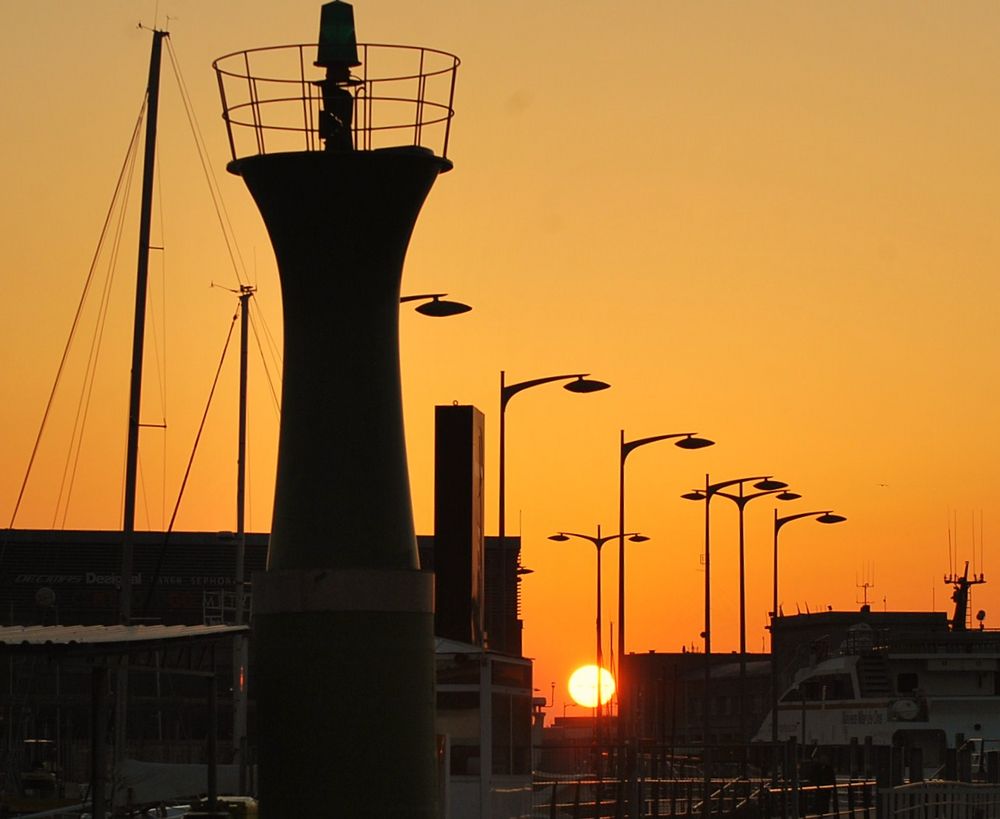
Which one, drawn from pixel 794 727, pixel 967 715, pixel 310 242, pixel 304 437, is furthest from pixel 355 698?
pixel 794 727

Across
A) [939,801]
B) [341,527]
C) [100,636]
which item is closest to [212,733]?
[100,636]

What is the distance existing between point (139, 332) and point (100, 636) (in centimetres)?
1797

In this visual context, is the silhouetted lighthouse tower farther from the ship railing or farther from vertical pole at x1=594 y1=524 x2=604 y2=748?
vertical pole at x1=594 y1=524 x2=604 y2=748

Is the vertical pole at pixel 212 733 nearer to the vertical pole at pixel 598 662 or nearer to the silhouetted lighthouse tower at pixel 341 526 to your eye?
the silhouetted lighthouse tower at pixel 341 526

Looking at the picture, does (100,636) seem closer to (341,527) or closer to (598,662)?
(341,527)

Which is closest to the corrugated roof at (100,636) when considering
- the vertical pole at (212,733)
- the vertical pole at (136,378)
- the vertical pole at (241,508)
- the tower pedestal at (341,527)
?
the tower pedestal at (341,527)

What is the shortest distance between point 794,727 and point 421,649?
7491cm

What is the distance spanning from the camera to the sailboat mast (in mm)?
38750

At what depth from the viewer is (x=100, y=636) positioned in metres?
22.8

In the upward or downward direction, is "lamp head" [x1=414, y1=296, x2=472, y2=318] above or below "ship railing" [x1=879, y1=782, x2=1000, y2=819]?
above

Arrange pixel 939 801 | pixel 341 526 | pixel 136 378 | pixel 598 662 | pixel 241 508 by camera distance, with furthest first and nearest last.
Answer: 1. pixel 598 662
2. pixel 241 508
3. pixel 136 378
4. pixel 939 801
5. pixel 341 526

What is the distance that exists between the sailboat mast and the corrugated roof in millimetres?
12647

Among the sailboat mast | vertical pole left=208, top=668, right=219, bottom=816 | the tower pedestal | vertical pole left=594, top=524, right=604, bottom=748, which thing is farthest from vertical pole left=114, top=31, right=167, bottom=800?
vertical pole left=594, top=524, right=604, bottom=748

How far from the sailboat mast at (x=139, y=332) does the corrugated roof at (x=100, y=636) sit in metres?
12.6
